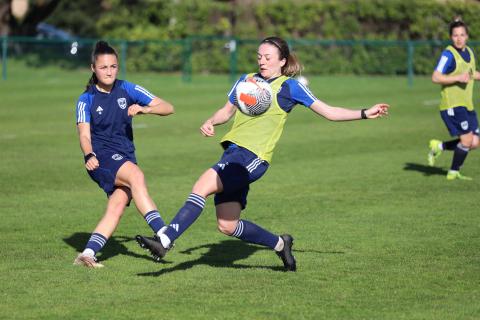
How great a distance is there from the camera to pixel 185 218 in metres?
8.01

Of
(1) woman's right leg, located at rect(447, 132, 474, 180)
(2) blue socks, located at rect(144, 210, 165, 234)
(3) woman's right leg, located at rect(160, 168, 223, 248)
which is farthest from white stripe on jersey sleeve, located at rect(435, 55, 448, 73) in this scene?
(3) woman's right leg, located at rect(160, 168, 223, 248)

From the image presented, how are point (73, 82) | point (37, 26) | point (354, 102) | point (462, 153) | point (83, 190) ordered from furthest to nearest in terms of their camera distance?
point (37, 26), point (73, 82), point (354, 102), point (462, 153), point (83, 190)

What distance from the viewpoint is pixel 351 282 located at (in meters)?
8.18

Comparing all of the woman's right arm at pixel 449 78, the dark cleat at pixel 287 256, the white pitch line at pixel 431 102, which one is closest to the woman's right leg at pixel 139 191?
the dark cleat at pixel 287 256

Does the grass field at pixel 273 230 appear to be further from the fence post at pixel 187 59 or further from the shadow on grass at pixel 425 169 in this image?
the fence post at pixel 187 59

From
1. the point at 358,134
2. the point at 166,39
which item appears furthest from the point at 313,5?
the point at 358,134

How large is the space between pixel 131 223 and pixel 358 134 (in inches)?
A: 427

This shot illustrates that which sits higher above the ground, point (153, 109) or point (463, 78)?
point (153, 109)

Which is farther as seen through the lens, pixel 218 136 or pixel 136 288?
pixel 218 136

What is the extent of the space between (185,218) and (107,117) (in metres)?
1.33

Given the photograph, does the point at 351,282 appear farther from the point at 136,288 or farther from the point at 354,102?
the point at 354,102

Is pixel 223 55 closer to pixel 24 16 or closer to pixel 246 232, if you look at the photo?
pixel 24 16

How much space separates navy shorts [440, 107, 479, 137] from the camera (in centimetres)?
1485

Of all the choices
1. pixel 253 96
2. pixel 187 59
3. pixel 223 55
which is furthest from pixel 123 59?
pixel 253 96
